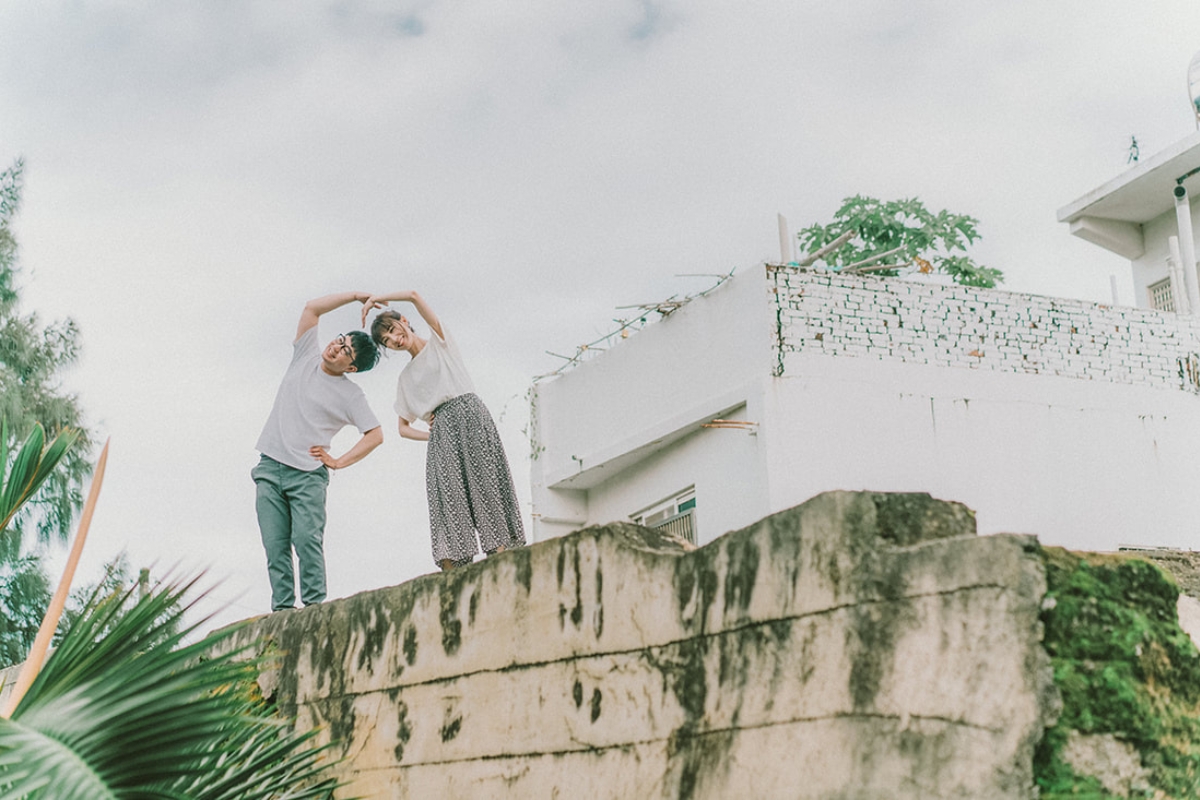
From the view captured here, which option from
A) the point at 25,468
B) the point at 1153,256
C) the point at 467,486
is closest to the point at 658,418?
the point at 467,486

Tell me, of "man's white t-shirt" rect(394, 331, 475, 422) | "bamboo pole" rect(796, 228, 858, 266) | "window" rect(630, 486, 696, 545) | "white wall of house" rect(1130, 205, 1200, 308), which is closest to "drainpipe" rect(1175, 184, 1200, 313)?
"white wall of house" rect(1130, 205, 1200, 308)

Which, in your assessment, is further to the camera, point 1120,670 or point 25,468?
point 25,468

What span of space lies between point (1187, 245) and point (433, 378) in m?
11.5

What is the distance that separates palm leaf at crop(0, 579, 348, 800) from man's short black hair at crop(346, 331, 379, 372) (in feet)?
7.16

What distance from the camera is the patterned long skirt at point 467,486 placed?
225 inches

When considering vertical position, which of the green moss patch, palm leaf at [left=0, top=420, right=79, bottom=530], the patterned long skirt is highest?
the patterned long skirt

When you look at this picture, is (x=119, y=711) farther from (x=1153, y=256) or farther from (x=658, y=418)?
(x=1153, y=256)

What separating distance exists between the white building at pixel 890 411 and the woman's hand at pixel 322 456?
537 centimetres

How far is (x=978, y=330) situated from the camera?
1228cm

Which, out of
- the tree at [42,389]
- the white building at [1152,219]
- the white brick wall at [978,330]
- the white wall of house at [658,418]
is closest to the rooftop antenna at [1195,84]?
the white building at [1152,219]

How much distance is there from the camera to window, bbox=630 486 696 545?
12.0m

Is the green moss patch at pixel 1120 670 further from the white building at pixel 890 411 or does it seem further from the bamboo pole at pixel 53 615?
the white building at pixel 890 411

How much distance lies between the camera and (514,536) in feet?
19.0

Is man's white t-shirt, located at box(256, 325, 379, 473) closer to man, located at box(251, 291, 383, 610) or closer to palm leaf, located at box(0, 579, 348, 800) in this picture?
man, located at box(251, 291, 383, 610)
